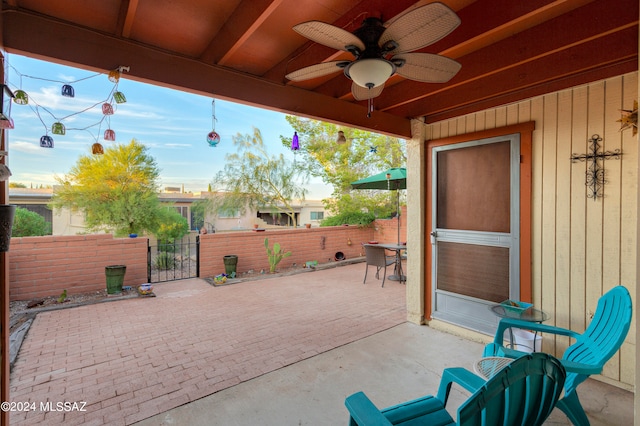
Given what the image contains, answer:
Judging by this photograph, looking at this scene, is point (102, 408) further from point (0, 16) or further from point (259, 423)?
point (0, 16)

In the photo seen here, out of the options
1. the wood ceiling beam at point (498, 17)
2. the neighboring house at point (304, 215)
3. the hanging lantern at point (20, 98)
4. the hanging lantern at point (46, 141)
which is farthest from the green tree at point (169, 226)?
the wood ceiling beam at point (498, 17)

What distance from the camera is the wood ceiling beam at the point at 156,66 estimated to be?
5.57 feet

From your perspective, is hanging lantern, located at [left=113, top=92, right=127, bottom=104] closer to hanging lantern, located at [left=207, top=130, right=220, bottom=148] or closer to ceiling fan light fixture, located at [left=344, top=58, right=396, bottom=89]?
hanging lantern, located at [left=207, top=130, right=220, bottom=148]

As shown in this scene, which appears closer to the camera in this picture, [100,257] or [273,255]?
[100,257]

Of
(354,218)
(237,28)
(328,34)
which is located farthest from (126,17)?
(354,218)

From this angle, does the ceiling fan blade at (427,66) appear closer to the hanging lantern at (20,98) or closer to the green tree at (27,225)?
the hanging lantern at (20,98)

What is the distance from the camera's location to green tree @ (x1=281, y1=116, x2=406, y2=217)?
9750mm

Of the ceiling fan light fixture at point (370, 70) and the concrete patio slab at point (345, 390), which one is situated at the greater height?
the ceiling fan light fixture at point (370, 70)

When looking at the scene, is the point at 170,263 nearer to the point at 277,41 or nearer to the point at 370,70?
the point at 277,41

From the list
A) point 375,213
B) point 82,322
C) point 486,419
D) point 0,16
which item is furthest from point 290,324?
point 375,213

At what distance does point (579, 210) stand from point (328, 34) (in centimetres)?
258

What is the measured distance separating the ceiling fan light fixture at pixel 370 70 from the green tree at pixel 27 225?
7.94m

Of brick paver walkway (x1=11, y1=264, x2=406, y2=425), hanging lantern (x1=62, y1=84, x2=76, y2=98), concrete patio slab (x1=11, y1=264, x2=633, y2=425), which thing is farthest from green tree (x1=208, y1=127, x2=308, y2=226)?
hanging lantern (x1=62, y1=84, x2=76, y2=98)

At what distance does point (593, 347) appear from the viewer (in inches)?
73.3
